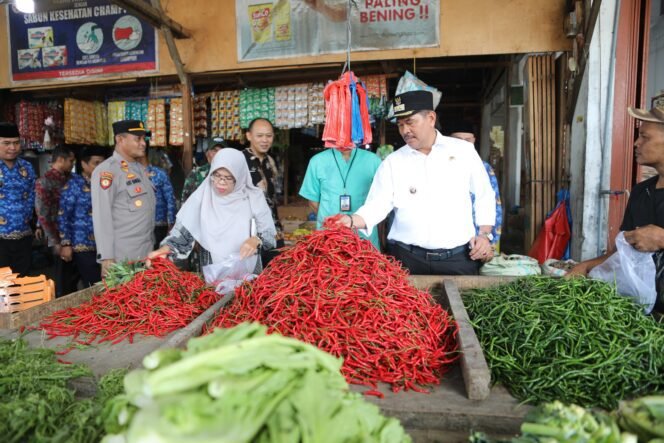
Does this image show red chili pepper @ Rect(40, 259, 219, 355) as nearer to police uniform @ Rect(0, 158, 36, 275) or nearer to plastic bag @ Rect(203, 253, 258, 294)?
plastic bag @ Rect(203, 253, 258, 294)

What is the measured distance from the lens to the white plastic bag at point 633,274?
8.25 feet

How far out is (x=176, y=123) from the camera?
6.86m

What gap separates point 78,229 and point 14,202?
2.35ft

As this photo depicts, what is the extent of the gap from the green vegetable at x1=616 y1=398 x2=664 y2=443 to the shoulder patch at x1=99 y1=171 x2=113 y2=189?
164 inches

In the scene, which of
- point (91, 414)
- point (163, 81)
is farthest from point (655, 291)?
point (163, 81)

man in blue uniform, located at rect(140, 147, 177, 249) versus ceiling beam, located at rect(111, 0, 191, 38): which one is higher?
ceiling beam, located at rect(111, 0, 191, 38)

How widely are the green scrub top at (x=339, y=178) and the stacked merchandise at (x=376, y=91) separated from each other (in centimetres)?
203

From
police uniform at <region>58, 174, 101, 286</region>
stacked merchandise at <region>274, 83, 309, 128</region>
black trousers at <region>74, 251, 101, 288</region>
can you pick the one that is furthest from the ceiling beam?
black trousers at <region>74, 251, 101, 288</region>

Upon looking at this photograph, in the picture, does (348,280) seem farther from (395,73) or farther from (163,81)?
(163,81)

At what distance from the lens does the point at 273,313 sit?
81.0 inches

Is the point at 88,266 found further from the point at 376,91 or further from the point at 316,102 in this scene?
the point at 376,91

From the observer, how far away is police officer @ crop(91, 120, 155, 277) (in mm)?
4203

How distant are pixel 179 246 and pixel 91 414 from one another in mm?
2110

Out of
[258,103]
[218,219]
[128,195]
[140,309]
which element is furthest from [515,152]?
[140,309]
